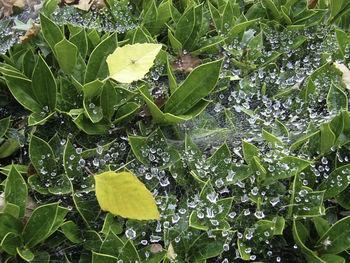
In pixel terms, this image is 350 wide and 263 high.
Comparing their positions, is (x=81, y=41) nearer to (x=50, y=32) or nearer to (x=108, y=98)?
(x=50, y=32)

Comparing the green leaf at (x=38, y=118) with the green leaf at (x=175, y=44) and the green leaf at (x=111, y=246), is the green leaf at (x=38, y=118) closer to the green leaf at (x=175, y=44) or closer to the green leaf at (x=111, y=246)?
the green leaf at (x=111, y=246)

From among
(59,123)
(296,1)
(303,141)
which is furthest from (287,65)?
(59,123)

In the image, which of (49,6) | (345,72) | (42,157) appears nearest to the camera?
(42,157)

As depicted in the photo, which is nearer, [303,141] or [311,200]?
[311,200]

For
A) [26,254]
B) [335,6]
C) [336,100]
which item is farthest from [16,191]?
[335,6]

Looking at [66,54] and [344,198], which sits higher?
[66,54]

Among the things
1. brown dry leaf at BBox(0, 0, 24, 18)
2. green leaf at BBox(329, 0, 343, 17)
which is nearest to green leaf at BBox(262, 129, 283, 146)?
green leaf at BBox(329, 0, 343, 17)

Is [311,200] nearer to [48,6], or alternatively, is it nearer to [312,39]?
[312,39]

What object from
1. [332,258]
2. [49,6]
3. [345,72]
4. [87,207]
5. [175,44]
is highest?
[49,6]
